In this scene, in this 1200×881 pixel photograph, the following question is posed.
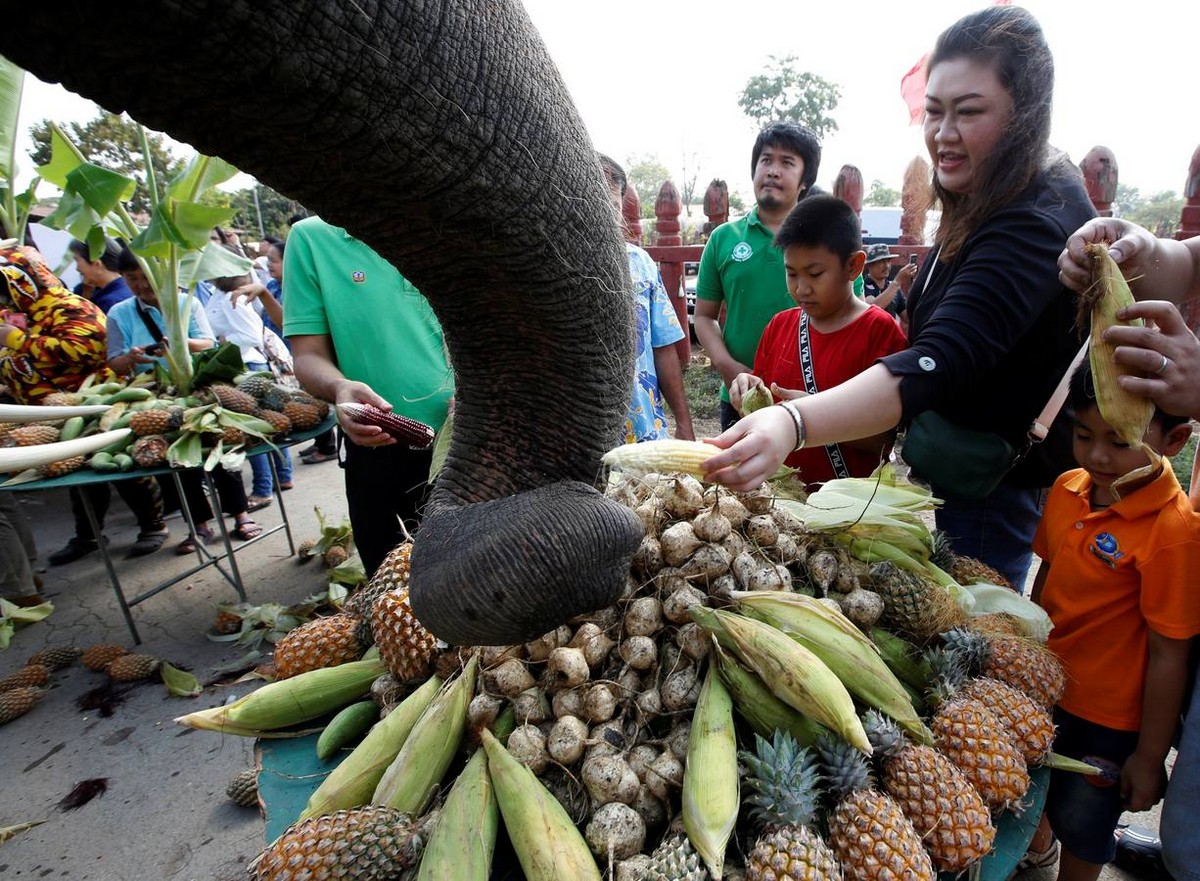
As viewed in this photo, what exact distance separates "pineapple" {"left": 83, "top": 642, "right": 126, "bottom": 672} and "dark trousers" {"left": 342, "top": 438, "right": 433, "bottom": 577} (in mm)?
2225

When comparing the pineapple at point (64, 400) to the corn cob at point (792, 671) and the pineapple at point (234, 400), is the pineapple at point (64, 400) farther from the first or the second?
the corn cob at point (792, 671)

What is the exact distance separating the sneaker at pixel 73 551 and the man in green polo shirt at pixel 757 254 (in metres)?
5.93

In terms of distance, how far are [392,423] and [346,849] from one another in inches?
52.5

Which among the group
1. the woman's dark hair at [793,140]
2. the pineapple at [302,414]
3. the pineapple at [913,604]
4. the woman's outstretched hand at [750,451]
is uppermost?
the woman's dark hair at [793,140]

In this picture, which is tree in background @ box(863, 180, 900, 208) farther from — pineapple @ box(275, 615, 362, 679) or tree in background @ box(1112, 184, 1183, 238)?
pineapple @ box(275, 615, 362, 679)

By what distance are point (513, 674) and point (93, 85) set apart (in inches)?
49.7

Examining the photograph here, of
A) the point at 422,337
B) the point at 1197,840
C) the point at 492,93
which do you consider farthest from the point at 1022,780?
the point at 422,337

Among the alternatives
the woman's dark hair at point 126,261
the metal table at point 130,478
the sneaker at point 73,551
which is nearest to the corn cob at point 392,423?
the metal table at point 130,478

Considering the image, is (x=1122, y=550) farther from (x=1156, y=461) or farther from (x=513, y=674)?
(x=513, y=674)

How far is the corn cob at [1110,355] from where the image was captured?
1412mm

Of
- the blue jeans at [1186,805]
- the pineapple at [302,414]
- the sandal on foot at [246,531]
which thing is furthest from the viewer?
the sandal on foot at [246,531]

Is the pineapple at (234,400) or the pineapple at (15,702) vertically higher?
the pineapple at (234,400)

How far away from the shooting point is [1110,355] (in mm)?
1474

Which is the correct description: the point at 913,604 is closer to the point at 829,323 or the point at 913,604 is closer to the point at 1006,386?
the point at 1006,386
